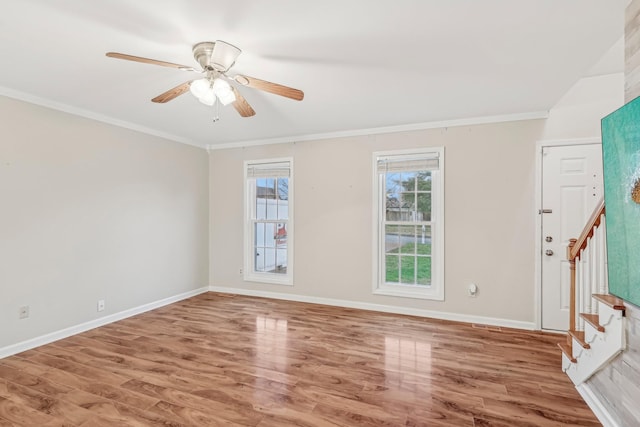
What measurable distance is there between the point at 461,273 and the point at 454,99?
2041mm

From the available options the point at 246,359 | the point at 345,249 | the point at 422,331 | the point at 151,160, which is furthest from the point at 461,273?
the point at 151,160

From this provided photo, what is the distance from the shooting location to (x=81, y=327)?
355 centimetres

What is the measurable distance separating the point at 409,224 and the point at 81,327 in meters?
4.04

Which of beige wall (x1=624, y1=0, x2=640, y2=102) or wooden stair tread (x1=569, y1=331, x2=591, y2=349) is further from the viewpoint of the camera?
wooden stair tread (x1=569, y1=331, x2=591, y2=349)

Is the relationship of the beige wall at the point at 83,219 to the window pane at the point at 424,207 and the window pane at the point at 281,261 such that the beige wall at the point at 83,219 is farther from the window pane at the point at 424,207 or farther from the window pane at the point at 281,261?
the window pane at the point at 424,207

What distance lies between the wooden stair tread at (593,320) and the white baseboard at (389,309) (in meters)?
1.38

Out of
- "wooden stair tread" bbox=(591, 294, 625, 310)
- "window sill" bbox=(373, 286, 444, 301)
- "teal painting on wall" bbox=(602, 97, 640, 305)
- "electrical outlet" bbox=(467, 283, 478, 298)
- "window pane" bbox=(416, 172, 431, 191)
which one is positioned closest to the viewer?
"teal painting on wall" bbox=(602, 97, 640, 305)

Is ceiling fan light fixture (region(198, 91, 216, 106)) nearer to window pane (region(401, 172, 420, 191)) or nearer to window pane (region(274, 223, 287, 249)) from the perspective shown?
window pane (region(401, 172, 420, 191))

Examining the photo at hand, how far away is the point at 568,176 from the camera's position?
137 inches

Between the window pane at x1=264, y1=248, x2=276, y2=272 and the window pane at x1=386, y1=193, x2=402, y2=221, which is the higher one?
the window pane at x1=386, y1=193, x2=402, y2=221

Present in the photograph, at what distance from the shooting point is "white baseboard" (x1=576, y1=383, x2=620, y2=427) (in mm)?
1973

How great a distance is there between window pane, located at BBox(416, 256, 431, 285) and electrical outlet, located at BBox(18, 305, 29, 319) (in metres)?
4.26

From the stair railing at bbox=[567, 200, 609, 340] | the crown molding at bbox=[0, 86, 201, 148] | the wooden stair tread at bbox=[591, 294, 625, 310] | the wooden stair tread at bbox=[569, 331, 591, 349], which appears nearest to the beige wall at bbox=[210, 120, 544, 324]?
the stair railing at bbox=[567, 200, 609, 340]

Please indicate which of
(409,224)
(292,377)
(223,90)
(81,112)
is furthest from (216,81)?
(409,224)
